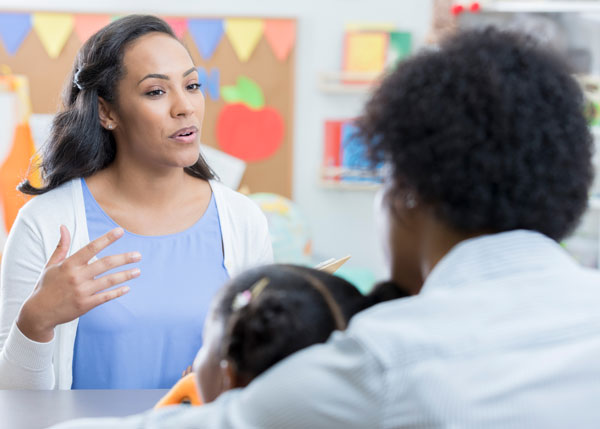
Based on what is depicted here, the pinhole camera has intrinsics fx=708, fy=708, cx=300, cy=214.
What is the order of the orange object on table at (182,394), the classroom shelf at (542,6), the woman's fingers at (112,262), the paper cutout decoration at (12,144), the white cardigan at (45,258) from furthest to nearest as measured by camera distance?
the paper cutout decoration at (12,144)
the classroom shelf at (542,6)
the white cardigan at (45,258)
the woman's fingers at (112,262)
the orange object on table at (182,394)

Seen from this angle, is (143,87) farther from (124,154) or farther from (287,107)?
(287,107)

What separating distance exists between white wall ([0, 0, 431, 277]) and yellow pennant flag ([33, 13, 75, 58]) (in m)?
0.06

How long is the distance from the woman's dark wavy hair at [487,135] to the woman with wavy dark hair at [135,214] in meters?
0.86

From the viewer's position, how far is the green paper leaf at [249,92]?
346cm

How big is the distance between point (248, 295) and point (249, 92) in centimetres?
285

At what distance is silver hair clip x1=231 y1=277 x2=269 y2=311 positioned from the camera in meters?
0.69

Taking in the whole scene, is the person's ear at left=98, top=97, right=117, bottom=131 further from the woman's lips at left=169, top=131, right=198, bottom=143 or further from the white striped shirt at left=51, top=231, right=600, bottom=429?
→ the white striped shirt at left=51, top=231, right=600, bottom=429

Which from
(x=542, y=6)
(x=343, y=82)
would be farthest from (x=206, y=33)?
(x=542, y=6)

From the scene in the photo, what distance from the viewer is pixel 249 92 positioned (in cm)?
346

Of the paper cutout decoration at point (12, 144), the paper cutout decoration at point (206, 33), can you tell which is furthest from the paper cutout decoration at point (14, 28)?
the paper cutout decoration at point (206, 33)

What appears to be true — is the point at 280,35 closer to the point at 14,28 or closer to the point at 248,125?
the point at 248,125

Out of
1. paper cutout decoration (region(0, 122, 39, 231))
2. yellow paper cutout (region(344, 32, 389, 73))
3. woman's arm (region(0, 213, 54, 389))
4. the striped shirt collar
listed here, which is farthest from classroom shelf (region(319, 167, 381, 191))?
the striped shirt collar

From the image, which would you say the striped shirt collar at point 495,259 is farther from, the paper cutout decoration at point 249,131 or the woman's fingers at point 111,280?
the paper cutout decoration at point 249,131

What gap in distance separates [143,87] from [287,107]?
205 cm
